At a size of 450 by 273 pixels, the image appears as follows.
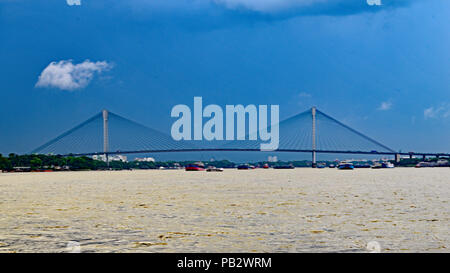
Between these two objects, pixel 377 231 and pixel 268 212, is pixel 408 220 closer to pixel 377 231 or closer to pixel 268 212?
pixel 377 231

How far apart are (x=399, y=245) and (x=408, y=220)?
3.09 metres

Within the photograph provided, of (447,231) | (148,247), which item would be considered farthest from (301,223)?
(148,247)

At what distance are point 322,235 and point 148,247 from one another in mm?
2737

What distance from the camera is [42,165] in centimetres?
11581

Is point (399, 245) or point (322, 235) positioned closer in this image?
point (399, 245)
